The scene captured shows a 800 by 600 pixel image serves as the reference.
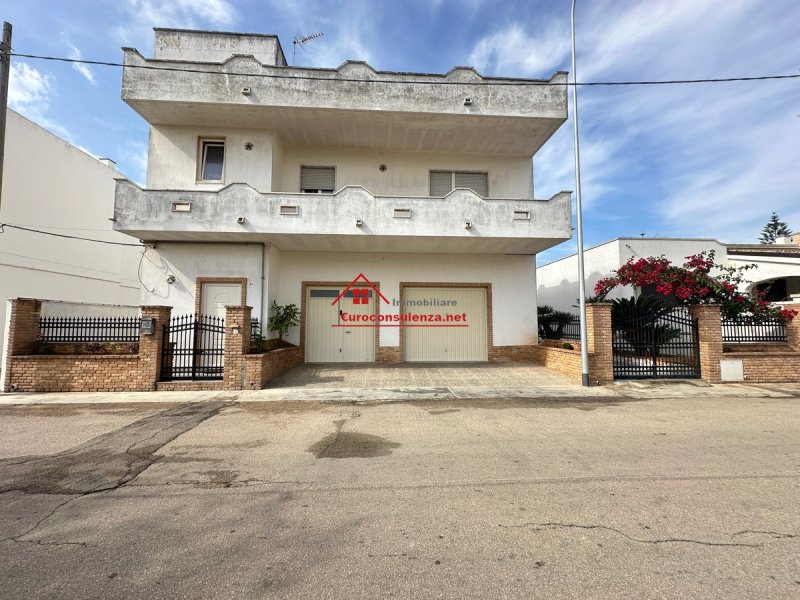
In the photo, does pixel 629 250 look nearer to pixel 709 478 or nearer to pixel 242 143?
pixel 709 478

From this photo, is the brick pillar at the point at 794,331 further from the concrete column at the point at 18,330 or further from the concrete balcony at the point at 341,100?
the concrete column at the point at 18,330

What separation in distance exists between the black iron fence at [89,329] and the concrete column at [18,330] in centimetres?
24

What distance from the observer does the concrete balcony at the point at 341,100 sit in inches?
440

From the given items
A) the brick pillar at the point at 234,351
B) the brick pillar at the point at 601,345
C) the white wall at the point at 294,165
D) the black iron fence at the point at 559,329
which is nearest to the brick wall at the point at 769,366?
the brick pillar at the point at 601,345

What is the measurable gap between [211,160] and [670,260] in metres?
17.5

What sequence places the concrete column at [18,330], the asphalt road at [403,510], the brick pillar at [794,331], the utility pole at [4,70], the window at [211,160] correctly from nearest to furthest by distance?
the asphalt road at [403,510]
the utility pole at [4,70]
the concrete column at [18,330]
the brick pillar at [794,331]
the window at [211,160]

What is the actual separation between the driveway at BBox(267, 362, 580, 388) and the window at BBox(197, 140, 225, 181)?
6.78 meters

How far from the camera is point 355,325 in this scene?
1338cm

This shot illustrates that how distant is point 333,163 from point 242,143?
294cm

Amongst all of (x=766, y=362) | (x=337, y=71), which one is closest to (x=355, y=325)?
(x=337, y=71)

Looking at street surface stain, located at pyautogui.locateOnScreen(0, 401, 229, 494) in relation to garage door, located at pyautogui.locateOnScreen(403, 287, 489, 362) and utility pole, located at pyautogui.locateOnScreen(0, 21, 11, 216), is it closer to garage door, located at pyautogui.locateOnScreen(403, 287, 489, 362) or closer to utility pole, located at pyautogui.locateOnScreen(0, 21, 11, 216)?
utility pole, located at pyautogui.locateOnScreen(0, 21, 11, 216)

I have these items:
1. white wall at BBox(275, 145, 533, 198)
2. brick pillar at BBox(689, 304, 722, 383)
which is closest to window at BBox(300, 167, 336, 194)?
white wall at BBox(275, 145, 533, 198)

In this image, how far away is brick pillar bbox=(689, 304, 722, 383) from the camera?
1016cm

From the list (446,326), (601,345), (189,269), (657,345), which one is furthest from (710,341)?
(189,269)
